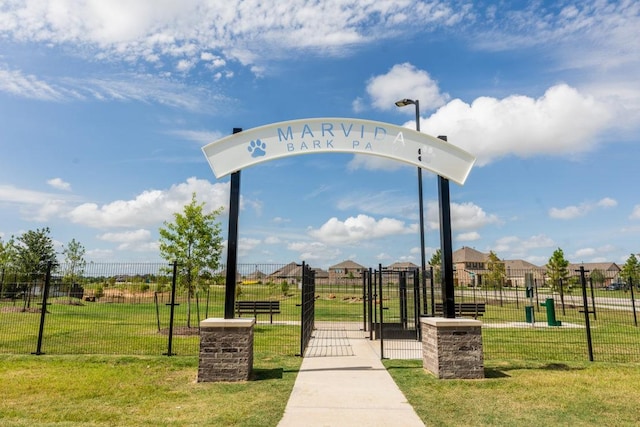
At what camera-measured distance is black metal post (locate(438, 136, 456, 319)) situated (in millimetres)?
7984

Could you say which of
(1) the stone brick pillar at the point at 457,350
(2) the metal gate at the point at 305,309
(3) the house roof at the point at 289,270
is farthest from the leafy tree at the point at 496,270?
(1) the stone brick pillar at the point at 457,350

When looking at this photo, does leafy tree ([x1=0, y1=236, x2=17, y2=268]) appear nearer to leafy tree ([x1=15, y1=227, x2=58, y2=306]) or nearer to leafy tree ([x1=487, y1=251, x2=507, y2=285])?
leafy tree ([x1=15, y1=227, x2=58, y2=306])

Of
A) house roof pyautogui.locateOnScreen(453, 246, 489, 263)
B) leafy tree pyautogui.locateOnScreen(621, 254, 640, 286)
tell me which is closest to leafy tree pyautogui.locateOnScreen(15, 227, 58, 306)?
leafy tree pyautogui.locateOnScreen(621, 254, 640, 286)

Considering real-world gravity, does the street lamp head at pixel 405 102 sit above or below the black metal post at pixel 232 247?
above

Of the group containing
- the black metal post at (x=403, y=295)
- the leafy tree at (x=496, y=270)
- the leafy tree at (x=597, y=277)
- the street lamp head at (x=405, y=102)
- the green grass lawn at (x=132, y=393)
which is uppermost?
the street lamp head at (x=405, y=102)

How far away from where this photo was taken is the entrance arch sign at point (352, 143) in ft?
27.4

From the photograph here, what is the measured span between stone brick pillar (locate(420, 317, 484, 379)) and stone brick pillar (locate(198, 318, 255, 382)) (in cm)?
341

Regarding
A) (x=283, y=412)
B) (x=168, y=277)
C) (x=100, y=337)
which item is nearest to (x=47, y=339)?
(x=100, y=337)

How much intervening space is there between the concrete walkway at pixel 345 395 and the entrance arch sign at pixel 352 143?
163 inches

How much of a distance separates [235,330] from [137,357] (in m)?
3.15

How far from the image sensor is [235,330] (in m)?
7.41

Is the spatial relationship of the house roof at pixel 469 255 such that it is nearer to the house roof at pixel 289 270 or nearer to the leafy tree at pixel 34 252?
the house roof at pixel 289 270

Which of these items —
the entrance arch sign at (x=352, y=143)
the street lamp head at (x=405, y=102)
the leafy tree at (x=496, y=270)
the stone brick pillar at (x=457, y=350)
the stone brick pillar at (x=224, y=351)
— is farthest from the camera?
the leafy tree at (x=496, y=270)

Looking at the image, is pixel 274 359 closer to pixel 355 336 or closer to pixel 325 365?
pixel 325 365
